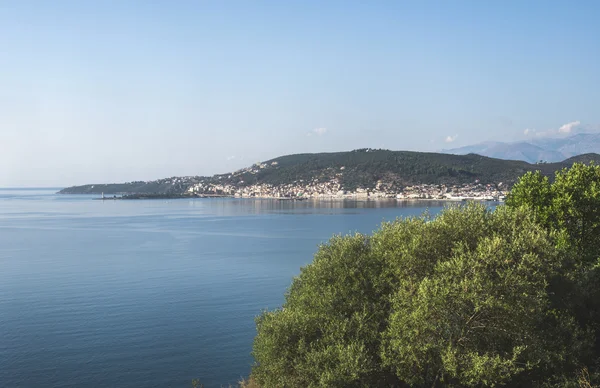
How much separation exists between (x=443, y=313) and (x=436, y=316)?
13.5 inches

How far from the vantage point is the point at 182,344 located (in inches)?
1335

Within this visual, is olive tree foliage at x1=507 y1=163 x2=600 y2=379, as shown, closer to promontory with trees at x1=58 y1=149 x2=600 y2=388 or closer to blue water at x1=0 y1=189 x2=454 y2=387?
promontory with trees at x1=58 y1=149 x2=600 y2=388

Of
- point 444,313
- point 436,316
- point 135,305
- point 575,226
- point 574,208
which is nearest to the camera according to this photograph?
point 444,313

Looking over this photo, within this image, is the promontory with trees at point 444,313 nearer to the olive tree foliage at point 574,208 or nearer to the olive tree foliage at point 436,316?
the olive tree foliage at point 436,316

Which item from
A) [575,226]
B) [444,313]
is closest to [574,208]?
[575,226]

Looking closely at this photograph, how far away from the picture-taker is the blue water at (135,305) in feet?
97.3

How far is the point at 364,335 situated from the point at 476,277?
5.35 meters

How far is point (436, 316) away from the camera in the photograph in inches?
749

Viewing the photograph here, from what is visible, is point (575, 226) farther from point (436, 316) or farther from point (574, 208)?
point (436, 316)

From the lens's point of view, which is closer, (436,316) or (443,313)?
(443,313)

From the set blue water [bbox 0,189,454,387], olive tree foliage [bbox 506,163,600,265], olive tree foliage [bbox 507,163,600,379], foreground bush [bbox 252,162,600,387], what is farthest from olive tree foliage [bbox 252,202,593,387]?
blue water [bbox 0,189,454,387]

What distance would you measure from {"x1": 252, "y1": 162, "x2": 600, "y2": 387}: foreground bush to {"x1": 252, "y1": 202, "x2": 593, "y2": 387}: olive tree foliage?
5cm

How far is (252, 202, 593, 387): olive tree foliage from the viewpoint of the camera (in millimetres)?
18688

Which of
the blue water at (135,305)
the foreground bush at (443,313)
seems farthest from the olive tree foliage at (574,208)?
the blue water at (135,305)
